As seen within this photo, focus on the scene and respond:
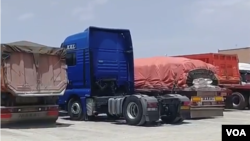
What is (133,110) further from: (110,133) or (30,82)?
(30,82)

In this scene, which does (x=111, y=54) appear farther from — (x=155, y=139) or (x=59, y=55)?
(x=155, y=139)

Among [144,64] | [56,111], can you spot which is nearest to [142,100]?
[56,111]

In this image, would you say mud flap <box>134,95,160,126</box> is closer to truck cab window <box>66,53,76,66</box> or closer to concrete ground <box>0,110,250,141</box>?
concrete ground <box>0,110,250,141</box>

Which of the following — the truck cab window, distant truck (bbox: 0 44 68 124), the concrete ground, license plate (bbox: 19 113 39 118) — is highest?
the truck cab window

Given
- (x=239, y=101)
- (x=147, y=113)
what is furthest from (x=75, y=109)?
(x=239, y=101)

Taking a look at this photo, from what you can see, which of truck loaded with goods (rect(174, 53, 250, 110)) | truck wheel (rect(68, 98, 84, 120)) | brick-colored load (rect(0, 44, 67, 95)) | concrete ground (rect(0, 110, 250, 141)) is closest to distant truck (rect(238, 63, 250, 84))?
truck loaded with goods (rect(174, 53, 250, 110))

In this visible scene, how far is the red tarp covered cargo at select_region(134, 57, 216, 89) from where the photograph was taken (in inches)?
750

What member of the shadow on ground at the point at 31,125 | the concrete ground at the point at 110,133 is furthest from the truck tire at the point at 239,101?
the shadow on ground at the point at 31,125

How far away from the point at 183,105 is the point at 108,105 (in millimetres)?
2815

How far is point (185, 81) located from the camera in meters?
18.8

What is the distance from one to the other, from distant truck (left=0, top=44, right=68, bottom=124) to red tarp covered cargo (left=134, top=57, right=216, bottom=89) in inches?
231

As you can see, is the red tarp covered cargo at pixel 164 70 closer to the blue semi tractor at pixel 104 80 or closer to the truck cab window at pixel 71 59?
the blue semi tractor at pixel 104 80

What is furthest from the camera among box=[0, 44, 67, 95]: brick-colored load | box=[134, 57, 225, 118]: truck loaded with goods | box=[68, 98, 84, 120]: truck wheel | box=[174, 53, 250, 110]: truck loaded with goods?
box=[174, 53, 250, 110]: truck loaded with goods

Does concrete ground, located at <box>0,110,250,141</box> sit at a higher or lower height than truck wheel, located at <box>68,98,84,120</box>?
lower
